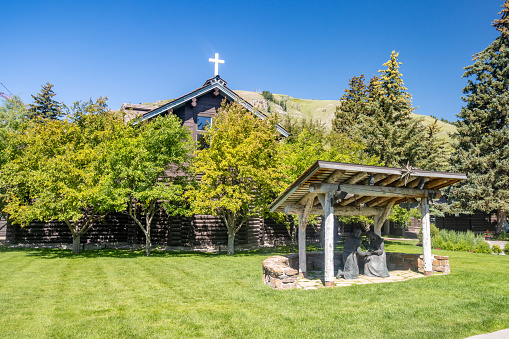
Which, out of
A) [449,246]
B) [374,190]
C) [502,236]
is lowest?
[449,246]

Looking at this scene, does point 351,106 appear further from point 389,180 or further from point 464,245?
point 389,180

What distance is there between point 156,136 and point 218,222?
7.39 meters

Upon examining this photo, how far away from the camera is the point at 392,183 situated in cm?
1139

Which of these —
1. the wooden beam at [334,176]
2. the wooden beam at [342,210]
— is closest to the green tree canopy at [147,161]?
the wooden beam at [342,210]

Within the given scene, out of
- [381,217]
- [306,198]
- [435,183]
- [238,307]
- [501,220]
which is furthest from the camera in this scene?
[501,220]

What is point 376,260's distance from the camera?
12.0 metres

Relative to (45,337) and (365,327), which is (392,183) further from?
(45,337)

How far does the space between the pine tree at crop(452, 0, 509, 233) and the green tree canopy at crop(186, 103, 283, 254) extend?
17.7 metres

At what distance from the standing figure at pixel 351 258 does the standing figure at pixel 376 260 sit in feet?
1.44

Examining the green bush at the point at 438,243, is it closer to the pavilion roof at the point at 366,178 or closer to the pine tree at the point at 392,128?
the pine tree at the point at 392,128

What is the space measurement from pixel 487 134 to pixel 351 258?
23712 millimetres

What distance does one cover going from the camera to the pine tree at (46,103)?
43.5 meters

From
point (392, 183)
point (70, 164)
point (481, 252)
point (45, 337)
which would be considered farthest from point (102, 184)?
point (481, 252)

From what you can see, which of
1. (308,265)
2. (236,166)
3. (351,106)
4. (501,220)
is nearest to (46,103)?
(236,166)
